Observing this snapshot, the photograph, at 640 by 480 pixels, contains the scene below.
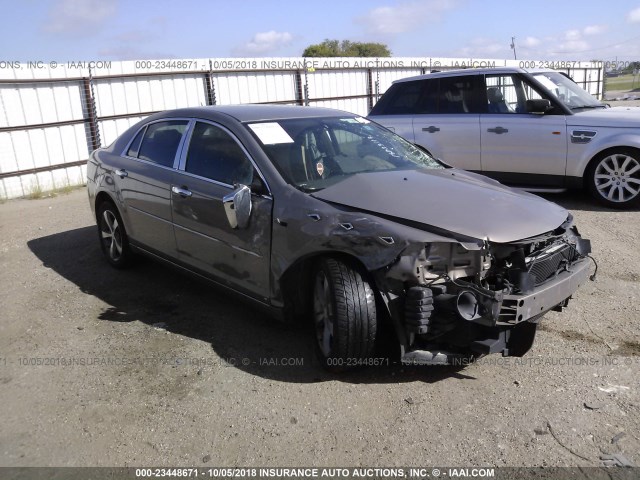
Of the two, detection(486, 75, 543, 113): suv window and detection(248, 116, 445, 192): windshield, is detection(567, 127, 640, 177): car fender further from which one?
detection(248, 116, 445, 192): windshield

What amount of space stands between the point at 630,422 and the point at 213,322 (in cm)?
295

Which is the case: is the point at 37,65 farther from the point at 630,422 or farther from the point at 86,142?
the point at 630,422

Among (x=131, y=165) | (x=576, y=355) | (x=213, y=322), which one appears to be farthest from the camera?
(x=131, y=165)

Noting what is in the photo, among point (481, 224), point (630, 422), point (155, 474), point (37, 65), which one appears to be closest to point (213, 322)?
point (155, 474)

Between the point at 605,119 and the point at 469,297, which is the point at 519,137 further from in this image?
the point at 469,297

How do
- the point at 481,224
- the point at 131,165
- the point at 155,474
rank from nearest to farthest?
the point at 155,474, the point at 481,224, the point at 131,165

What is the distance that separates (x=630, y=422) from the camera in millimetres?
3107

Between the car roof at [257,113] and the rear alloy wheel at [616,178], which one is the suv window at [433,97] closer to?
the rear alloy wheel at [616,178]

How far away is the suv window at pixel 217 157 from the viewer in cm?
424

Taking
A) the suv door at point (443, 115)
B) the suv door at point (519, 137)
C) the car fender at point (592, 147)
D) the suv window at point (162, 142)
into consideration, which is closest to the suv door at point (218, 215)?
the suv window at point (162, 142)

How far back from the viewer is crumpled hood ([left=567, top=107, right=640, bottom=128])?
735cm

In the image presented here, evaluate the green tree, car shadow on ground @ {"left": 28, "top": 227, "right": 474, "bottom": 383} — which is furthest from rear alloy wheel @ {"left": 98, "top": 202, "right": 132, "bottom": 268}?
the green tree

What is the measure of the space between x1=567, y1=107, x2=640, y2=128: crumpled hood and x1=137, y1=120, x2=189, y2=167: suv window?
16.9ft

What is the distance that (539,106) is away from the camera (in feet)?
24.9
